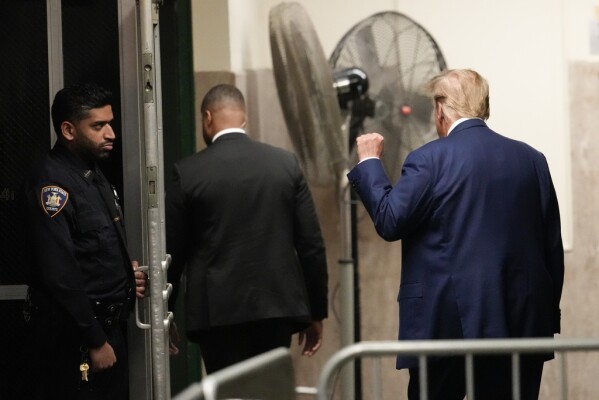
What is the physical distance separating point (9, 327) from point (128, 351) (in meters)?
0.71

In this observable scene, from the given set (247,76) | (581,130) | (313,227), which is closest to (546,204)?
(313,227)

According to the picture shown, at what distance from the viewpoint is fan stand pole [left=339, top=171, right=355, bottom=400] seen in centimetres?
529

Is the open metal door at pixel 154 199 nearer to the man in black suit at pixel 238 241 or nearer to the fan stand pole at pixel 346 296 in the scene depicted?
the man in black suit at pixel 238 241

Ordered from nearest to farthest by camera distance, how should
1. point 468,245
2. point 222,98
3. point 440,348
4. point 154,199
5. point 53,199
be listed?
point 440,348
point 468,245
point 53,199
point 154,199
point 222,98

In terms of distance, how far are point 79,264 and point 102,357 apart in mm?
317

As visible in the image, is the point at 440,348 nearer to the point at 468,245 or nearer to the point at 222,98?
the point at 468,245

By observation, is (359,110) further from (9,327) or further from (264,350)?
(9,327)

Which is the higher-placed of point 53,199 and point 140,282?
point 53,199

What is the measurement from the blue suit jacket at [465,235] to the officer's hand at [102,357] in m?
0.96

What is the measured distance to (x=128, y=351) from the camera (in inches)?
169

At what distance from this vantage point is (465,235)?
152 inches

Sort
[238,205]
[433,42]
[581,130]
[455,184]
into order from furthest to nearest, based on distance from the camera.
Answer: [581,130]
[433,42]
[238,205]
[455,184]

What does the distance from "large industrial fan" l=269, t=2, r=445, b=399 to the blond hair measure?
883mm

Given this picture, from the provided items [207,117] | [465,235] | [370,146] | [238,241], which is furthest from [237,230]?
[465,235]
